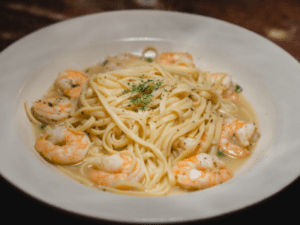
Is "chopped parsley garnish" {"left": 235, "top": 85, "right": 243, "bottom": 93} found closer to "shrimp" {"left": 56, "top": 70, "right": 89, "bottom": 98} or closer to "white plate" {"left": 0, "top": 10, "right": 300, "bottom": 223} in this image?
"white plate" {"left": 0, "top": 10, "right": 300, "bottom": 223}

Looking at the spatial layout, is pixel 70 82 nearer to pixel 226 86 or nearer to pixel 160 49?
pixel 160 49

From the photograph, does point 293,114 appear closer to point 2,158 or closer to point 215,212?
point 215,212

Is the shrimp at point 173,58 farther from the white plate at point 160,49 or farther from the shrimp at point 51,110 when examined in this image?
the shrimp at point 51,110

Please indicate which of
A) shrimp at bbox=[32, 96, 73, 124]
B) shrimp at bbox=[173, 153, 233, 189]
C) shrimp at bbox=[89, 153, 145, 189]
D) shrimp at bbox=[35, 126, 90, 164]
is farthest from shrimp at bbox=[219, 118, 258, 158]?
shrimp at bbox=[32, 96, 73, 124]

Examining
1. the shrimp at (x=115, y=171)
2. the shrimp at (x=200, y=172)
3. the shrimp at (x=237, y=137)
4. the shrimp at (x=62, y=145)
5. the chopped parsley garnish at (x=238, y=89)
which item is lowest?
the shrimp at (x=62, y=145)

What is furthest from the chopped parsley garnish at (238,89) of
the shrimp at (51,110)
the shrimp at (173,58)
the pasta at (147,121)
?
the shrimp at (51,110)

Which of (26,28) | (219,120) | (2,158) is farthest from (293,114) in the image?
(26,28)
